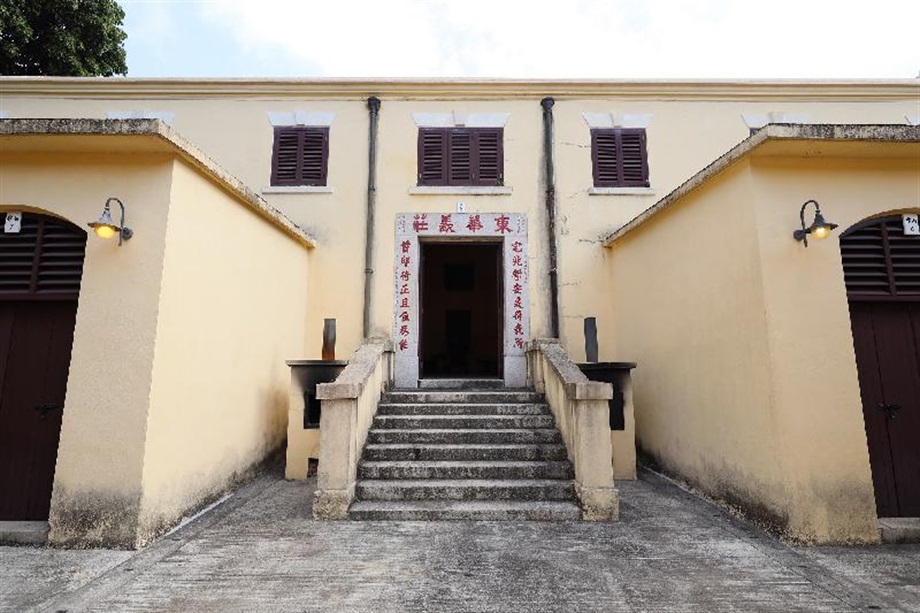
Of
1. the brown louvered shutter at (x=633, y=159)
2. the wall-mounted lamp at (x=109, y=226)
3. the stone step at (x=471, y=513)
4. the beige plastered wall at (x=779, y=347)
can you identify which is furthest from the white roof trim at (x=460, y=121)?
the stone step at (x=471, y=513)

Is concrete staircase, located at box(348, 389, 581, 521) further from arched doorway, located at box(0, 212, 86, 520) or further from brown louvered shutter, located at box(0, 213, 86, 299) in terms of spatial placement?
brown louvered shutter, located at box(0, 213, 86, 299)

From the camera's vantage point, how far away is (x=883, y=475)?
193 inches

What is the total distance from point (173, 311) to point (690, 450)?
6414mm

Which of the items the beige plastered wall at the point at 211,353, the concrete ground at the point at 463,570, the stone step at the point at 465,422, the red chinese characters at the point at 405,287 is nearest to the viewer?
the concrete ground at the point at 463,570

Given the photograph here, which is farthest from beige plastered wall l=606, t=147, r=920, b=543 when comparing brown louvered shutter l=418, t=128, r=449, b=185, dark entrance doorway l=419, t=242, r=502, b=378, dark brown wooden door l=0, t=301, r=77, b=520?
dark entrance doorway l=419, t=242, r=502, b=378

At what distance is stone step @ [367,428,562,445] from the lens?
20.7 feet

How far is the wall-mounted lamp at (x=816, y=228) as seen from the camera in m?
4.69

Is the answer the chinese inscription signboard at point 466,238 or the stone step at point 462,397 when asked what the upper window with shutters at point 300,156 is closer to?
the chinese inscription signboard at point 466,238

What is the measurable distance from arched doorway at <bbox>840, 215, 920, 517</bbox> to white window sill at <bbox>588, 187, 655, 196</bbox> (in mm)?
4044

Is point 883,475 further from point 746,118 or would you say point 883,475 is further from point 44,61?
point 44,61

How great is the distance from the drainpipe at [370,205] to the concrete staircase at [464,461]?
191cm

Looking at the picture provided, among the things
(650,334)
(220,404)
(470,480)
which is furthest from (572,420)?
(220,404)

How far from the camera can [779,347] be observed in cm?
477

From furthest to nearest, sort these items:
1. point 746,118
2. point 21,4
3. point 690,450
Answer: point 21,4 < point 746,118 < point 690,450
